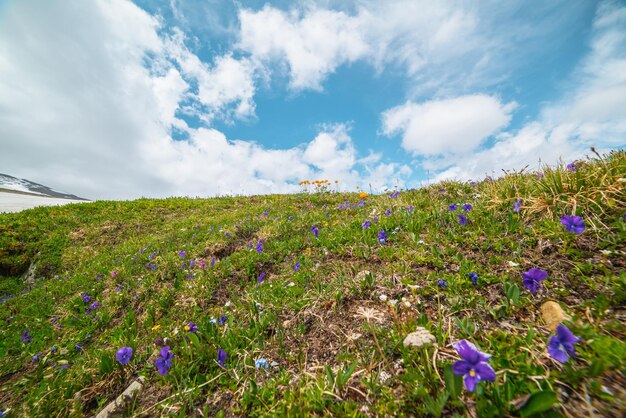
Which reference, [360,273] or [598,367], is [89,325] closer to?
[360,273]

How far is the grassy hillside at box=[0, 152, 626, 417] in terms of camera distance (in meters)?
1.85

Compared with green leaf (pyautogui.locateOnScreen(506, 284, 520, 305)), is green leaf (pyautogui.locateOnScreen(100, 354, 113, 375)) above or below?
below

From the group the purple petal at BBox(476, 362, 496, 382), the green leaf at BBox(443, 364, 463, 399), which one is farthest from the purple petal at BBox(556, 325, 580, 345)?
the green leaf at BBox(443, 364, 463, 399)

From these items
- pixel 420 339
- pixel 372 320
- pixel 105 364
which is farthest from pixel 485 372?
pixel 105 364

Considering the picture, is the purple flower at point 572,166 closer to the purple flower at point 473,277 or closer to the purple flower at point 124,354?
the purple flower at point 473,277

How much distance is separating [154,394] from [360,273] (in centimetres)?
268

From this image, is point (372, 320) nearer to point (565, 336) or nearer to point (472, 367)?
point (472, 367)

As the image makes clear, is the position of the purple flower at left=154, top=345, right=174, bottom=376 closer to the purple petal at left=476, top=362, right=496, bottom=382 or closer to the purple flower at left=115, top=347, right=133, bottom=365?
the purple flower at left=115, top=347, right=133, bottom=365

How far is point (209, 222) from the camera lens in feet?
31.2

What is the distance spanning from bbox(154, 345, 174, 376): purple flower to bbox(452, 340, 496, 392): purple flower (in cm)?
259

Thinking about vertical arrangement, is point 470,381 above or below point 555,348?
below

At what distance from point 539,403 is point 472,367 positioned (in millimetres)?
315

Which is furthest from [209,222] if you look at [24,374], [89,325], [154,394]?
[154,394]

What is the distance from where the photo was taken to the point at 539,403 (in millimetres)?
1396
